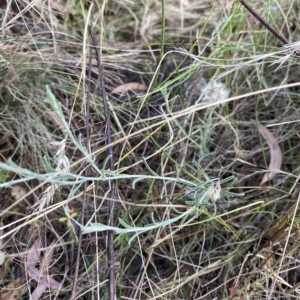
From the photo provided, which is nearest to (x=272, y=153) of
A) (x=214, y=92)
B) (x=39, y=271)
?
(x=214, y=92)

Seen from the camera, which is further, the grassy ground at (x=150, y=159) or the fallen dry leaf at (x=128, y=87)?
the fallen dry leaf at (x=128, y=87)

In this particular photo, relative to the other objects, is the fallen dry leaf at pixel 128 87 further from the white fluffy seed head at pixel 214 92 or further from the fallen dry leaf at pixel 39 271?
the fallen dry leaf at pixel 39 271

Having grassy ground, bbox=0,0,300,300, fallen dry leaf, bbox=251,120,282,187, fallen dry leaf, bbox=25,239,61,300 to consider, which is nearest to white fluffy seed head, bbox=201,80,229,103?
grassy ground, bbox=0,0,300,300

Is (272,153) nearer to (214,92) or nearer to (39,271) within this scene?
(214,92)

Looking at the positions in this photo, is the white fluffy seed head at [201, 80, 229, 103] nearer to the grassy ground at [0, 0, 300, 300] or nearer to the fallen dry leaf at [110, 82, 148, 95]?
the grassy ground at [0, 0, 300, 300]

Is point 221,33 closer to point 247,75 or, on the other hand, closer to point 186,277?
point 247,75

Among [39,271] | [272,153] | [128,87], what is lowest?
[39,271]

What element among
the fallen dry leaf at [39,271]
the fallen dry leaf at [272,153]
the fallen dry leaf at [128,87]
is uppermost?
the fallen dry leaf at [128,87]

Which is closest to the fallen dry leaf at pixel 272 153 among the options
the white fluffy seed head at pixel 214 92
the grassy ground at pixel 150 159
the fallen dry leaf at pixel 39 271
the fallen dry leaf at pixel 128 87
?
the grassy ground at pixel 150 159

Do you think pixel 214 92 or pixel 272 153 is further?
pixel 272 153
